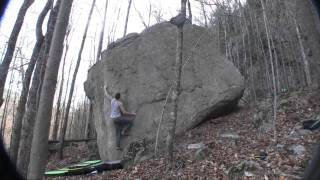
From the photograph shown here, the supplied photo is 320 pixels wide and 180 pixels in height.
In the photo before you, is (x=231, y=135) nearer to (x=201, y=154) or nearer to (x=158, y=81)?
(x=201, y=154)

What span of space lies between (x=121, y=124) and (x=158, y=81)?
214 cm

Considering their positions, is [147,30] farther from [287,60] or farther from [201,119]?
[287,60]

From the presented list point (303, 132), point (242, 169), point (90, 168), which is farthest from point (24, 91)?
point (303, 132)

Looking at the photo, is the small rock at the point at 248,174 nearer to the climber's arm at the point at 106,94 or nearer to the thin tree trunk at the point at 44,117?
the thin tree trunk at the point at 44,117

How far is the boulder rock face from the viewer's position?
12.1 meters

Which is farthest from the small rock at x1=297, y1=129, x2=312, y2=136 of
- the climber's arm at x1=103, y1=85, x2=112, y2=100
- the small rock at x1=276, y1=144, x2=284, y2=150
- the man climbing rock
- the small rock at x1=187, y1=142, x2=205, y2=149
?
the climber's arm at x1=103, y1=85, x2=112, y2=100

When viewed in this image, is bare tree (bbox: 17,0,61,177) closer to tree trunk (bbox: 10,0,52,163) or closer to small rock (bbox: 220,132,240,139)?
tree trunk (bbox: 10,0,52,163)

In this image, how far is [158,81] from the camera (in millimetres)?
12773

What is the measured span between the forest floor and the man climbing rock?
5.96 ft

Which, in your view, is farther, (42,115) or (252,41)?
(252,41)

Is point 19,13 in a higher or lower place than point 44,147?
higher

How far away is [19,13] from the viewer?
476 inches

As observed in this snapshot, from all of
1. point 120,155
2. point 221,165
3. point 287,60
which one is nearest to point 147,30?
point 120,155

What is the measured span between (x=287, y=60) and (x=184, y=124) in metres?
10.4
